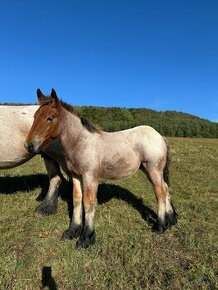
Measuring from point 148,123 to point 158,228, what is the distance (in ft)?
88.7

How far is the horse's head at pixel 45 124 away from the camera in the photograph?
613 cm

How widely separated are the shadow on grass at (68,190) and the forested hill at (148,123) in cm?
1739

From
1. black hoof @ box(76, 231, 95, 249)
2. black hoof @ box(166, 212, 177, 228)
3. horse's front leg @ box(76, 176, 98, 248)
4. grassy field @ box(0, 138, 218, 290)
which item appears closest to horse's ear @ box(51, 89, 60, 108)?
horse's front leg @ box(76, 176, 98, 248)

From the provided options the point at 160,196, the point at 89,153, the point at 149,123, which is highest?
the point at 89,153

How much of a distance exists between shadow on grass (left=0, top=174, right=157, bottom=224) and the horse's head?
2.26m

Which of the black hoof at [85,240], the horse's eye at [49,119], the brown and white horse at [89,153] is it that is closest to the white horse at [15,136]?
the brown and white horse at [89,153]

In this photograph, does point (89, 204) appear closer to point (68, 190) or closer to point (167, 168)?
point (167, 168)

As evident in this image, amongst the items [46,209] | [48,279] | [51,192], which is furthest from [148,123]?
[48,279]

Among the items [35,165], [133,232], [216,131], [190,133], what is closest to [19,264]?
[133,232]

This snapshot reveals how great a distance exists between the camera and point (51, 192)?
8.30m

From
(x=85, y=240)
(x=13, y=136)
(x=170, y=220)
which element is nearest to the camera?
(x=85, y=240)

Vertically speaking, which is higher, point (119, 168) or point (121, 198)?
point (119, 168)

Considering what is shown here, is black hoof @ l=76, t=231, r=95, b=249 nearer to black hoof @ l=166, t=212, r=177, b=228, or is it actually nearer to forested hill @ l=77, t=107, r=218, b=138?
black hoof @ l=166, t=212, r=177, b=228

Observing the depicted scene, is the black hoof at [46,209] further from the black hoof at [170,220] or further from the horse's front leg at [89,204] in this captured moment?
the black hoof at [170,220]
